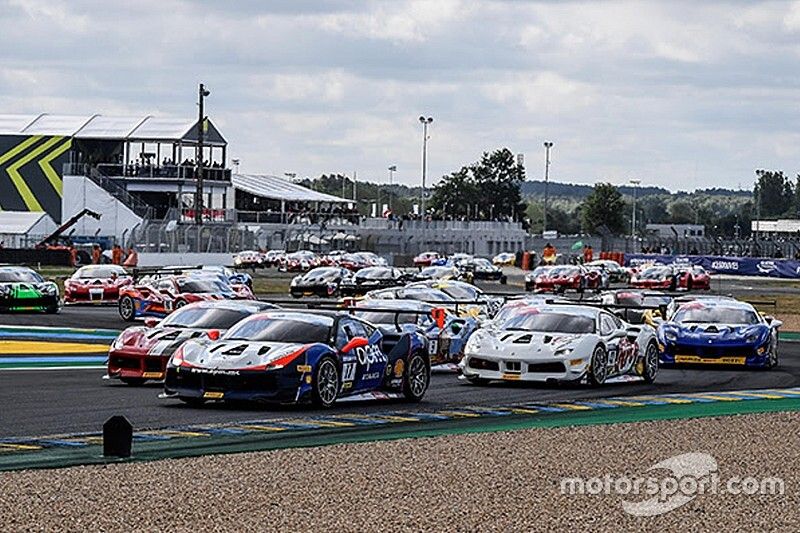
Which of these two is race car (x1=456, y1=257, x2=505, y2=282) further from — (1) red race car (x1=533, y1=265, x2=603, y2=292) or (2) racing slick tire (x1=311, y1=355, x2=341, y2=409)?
(2) racing slick tire (x1=311, y1=355, x2=341, y2=409)

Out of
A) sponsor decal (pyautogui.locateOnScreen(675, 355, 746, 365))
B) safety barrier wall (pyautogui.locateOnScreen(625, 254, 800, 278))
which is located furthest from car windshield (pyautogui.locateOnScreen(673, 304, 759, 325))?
safety barrier wall (pyautogui.locateOnScreen(625, 254, 800, 278))

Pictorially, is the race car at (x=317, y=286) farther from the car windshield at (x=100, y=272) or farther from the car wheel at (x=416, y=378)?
the car wheel at (x=416, y=378)

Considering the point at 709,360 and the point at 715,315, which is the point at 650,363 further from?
the point at 715,315

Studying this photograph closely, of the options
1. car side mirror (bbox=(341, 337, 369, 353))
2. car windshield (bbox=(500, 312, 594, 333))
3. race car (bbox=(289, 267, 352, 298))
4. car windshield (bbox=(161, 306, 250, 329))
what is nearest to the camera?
car side mirror (bbox=(341, 337, 369, 353))

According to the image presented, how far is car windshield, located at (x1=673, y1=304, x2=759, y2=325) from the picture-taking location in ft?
93.4

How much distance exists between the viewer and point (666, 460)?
47.2 feet

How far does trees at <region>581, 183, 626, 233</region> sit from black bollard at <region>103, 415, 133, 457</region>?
171 m

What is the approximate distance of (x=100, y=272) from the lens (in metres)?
47.6

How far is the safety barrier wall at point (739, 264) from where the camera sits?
85.6 metres

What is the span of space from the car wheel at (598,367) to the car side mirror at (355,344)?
4.42 metres

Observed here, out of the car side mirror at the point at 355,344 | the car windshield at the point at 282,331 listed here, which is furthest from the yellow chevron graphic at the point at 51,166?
the car side mirror at the point at 355,344

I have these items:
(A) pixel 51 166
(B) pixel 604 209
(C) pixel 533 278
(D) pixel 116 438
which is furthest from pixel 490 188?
(D) pixel 116 438

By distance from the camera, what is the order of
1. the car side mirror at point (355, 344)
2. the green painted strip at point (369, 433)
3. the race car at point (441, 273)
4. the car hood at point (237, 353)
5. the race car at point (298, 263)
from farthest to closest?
the race car at point (298, 263) → the race car at point (441, 273) → the car side mirror at point (355, 344) → the car hood at point (237, 353) → the green painted strip at point (369, 433)

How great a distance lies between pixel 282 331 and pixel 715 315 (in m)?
11.6
